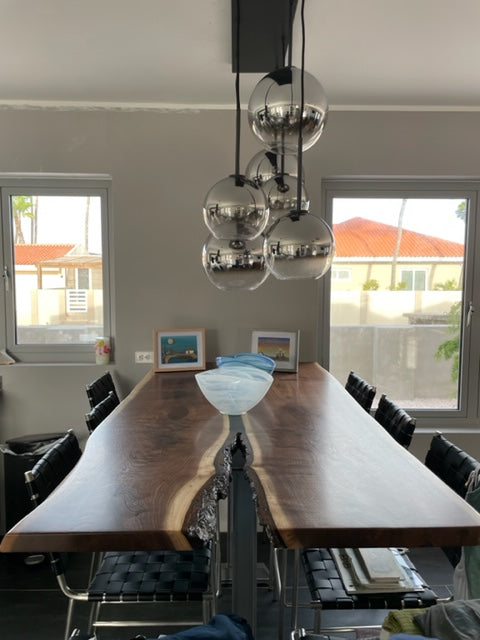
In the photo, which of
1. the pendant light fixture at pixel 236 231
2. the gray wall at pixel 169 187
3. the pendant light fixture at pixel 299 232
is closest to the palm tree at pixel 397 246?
the gray wall at pixel 169 187

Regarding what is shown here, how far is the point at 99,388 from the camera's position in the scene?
8.72 ft

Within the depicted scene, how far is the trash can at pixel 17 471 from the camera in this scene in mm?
2766

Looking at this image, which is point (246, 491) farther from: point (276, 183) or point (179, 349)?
point (179, 349)

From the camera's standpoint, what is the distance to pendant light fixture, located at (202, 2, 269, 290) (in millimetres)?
1530

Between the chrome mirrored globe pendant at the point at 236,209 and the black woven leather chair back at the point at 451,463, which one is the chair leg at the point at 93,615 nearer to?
the black woven leather chair back at the point at 451,463

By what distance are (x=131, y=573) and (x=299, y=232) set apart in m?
1.31

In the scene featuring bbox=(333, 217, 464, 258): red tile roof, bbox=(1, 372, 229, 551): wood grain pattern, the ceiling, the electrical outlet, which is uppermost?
the ceiling

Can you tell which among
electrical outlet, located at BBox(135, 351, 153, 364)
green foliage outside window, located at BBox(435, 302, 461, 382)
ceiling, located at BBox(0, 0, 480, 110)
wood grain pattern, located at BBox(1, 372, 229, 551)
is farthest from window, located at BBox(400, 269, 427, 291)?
wood grain pattern, located at BBox(1, 372, 229, 551)

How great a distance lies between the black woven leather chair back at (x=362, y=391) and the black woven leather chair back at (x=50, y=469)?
4.63 feet

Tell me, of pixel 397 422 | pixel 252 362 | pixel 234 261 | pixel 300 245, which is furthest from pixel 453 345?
pixel 300 245

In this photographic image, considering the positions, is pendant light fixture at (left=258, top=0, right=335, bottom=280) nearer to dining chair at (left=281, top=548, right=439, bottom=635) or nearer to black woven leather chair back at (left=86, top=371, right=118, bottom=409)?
dining chair at (left=281, top=548, right=439, bottom=635)

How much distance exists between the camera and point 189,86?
263cm

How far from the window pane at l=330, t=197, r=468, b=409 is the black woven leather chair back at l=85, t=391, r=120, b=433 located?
1.48m

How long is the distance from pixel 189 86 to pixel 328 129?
0.87 m
